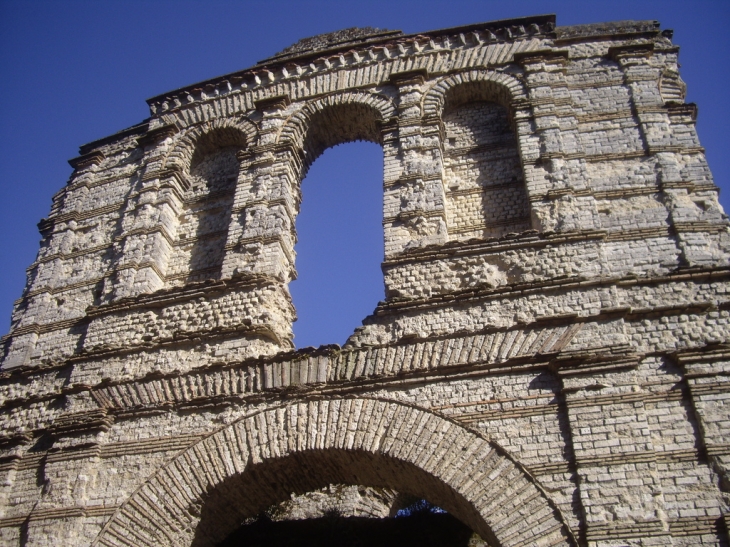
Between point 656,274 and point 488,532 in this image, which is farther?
point 656,274

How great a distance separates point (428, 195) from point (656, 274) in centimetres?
285

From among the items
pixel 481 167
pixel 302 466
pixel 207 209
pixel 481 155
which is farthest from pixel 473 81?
pixel 302 466

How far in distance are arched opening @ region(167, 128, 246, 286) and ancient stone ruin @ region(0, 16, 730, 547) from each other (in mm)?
38

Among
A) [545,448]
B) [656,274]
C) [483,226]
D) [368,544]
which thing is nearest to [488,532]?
[545,448]

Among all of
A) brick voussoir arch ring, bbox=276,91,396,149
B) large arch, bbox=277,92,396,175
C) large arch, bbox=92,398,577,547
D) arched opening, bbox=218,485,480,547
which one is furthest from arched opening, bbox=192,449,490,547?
brick voussoir arch ring, bbox=276,91,396,149

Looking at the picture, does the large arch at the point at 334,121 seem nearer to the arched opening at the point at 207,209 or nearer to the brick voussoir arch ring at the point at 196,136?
the brick voussoir arch ring at the point at 196,136

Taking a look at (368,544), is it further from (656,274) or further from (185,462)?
(656,274)

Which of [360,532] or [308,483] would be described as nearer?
[308,483]

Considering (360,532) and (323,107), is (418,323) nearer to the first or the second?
(360,532)

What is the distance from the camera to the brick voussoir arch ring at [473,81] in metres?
9.61

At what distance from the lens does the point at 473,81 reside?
994 centimetres

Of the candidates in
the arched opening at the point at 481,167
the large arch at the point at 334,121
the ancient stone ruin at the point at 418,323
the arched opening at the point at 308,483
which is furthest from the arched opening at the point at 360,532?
the large arch at the point at 334,121

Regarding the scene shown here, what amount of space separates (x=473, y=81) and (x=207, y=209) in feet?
14.2

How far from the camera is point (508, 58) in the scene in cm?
1009
